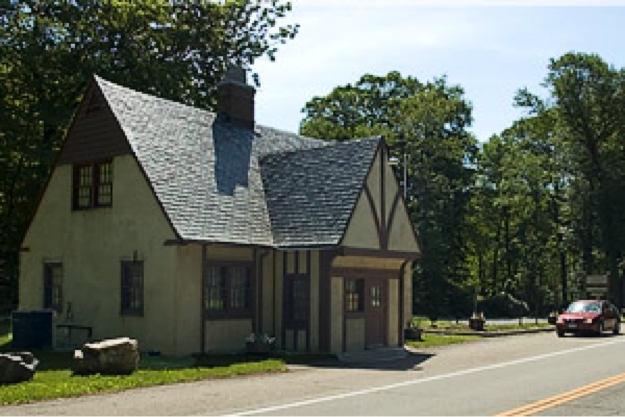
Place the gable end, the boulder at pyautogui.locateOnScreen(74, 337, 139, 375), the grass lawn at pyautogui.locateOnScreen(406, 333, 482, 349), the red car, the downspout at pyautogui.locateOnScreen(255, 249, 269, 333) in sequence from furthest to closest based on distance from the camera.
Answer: the red car
the grass lawn at pyautogui.locateOnScreen(406, 333, 482, 349)
the downspout at pyautogui.locateOnScreen(255, 249, 269, 333)
the gable end
the boulder at pyautogui.locateOnScreen(74, 337, 139, 375)

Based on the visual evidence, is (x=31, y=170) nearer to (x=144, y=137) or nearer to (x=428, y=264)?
(x=144, y=137)

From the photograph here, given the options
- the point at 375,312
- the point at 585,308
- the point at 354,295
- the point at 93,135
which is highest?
the point at 93,135

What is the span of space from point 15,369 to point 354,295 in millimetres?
11169

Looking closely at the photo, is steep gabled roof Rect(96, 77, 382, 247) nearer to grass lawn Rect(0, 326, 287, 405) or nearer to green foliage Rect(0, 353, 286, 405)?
grass lawn Rect(0, 326, 287, 405)

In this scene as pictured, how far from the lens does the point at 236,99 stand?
88.7ft

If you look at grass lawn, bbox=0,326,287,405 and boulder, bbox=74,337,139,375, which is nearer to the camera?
grass lawn, bbox=0,326,287,405

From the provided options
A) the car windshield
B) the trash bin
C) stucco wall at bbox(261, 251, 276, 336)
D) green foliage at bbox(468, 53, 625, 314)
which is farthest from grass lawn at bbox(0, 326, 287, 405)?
green foliage at bbox(468, 53, 625, 314)

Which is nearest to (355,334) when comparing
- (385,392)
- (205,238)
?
(205,238)

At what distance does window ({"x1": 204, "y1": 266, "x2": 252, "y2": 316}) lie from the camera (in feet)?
69.6

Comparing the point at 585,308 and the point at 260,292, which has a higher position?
the point at 260,292

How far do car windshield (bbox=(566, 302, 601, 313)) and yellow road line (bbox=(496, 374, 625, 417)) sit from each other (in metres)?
16.5

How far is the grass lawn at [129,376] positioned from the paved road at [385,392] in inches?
21.1

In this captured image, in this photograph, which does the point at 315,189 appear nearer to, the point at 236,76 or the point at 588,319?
the point at 236,76

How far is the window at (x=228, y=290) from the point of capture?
2122 centimetres
